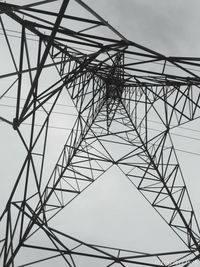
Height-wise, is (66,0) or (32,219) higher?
(66,0)

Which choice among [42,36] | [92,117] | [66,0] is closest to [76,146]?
[92,117]

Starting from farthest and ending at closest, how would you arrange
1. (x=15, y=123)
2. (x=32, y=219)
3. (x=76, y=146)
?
(x=76, y=146) < (x=32, y=219) < (x=15, y=123)

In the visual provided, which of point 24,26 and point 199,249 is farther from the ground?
point 24,26

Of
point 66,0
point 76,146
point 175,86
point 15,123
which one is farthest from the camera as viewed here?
point 76,146

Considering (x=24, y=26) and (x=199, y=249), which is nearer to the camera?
(x=24, y=26)

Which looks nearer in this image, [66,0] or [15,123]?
[66,0]

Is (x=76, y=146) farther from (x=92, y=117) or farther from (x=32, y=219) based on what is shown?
(x=32, y=219)

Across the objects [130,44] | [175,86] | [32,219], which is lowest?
[32,219]

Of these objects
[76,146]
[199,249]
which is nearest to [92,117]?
[76,146]

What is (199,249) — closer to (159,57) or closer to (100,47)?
(159,57)
